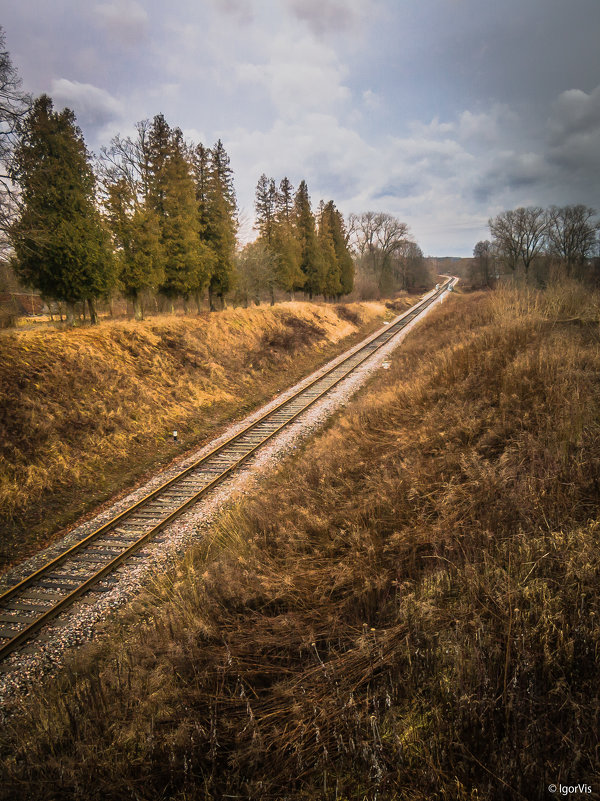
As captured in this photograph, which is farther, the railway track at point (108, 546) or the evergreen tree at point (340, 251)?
the evergreen tree at point (340, 251)

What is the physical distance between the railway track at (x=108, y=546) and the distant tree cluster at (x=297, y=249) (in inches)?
967

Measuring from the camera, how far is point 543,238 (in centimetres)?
3778

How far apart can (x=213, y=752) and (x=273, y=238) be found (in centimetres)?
3738

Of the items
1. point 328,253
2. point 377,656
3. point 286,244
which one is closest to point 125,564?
point 377,656

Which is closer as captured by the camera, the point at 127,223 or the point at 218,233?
the point at 127,223

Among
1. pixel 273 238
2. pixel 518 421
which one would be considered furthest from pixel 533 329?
pixel 273 238

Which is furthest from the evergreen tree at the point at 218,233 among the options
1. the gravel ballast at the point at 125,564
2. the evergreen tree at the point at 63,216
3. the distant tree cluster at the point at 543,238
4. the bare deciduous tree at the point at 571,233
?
the bare deciduous tree at the point at 571,233

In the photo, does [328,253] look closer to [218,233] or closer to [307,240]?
[307,240]

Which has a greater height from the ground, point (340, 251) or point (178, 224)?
point (340, 251)

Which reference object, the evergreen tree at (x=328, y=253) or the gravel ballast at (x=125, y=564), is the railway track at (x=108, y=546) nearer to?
the gravel ballast at (x=125, y=564)

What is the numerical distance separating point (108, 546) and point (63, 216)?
14336 millimetres

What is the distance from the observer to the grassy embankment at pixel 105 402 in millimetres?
9234

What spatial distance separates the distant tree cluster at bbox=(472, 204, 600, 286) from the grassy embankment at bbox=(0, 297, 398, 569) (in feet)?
92.2

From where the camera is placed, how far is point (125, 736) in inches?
109
